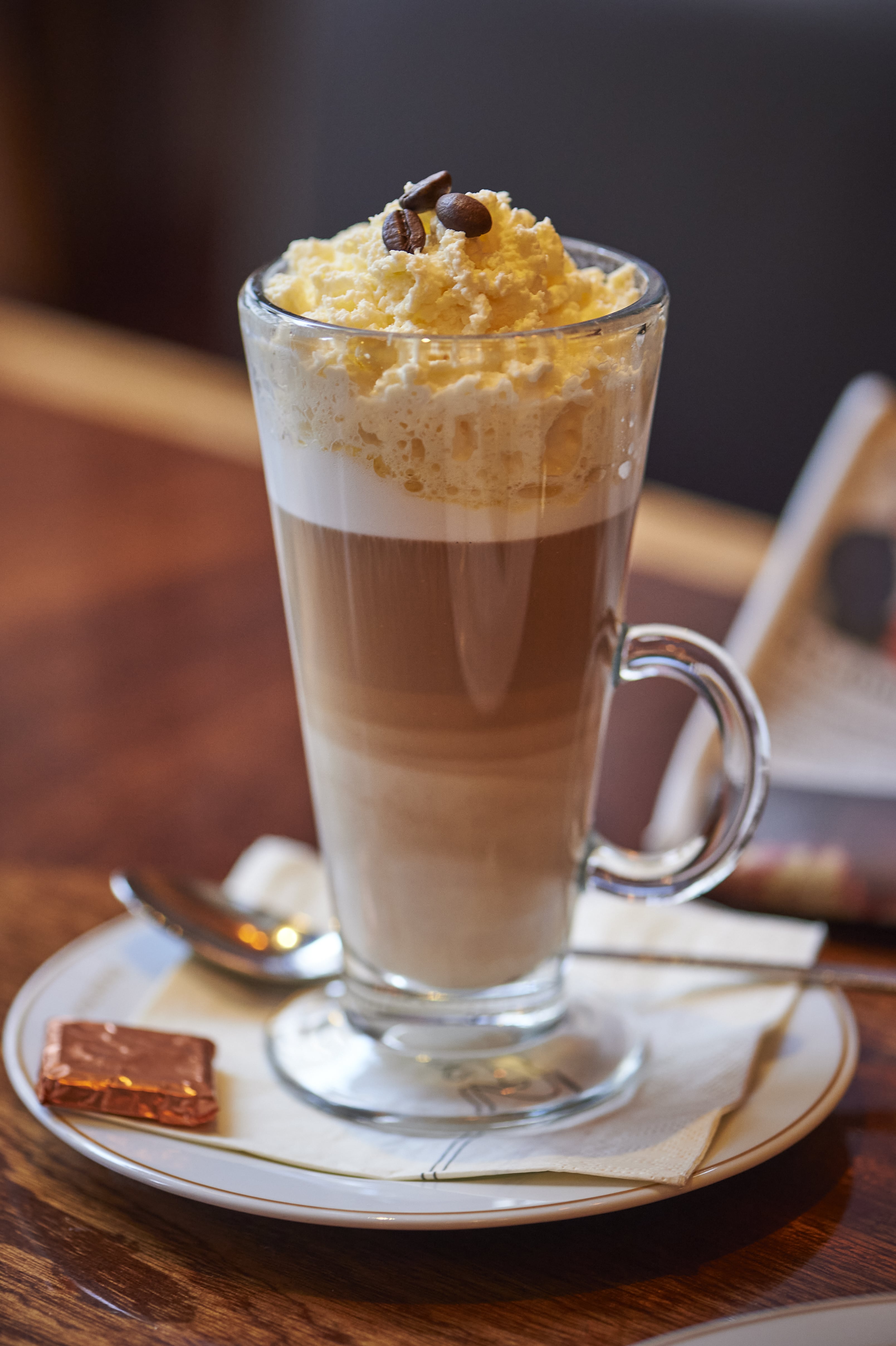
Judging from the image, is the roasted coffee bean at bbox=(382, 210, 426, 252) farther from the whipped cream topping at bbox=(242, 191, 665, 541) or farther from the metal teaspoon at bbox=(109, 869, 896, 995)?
the metal teaspoon at bbox=(109, 869, 896, 995)

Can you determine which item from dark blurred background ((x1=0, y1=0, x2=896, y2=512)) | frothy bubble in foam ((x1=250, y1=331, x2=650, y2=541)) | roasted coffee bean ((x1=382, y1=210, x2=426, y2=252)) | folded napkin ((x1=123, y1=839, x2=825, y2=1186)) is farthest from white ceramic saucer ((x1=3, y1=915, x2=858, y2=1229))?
dark blurred background ((x1=0, y1=0, x2=896, y2=512))

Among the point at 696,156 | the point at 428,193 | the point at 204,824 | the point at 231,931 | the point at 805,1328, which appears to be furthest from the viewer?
the point at 696,156

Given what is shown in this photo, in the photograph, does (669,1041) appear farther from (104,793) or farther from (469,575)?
(104,793)

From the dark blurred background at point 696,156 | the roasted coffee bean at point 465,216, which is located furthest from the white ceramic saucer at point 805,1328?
the dark blurred background at point 696,156

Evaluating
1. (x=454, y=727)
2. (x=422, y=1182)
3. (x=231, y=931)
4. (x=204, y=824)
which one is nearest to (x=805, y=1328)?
(x=422, y=1182)

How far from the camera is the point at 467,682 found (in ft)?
1.81

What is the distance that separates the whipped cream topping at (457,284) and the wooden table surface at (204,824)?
34cm

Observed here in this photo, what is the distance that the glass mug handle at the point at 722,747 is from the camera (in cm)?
60

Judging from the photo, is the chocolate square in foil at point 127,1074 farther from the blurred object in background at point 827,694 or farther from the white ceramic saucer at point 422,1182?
the blurred object in background at point 827,694

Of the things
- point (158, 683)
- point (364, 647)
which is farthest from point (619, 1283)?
point (158, 683)

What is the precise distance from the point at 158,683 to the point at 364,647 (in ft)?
1.45

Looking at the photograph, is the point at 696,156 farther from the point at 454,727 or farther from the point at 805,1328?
the point at 805,1328

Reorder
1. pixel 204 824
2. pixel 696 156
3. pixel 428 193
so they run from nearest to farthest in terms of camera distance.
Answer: pixel 428 193 → pixel 204 824 → pixel 696 156

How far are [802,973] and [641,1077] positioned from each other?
0.10m
